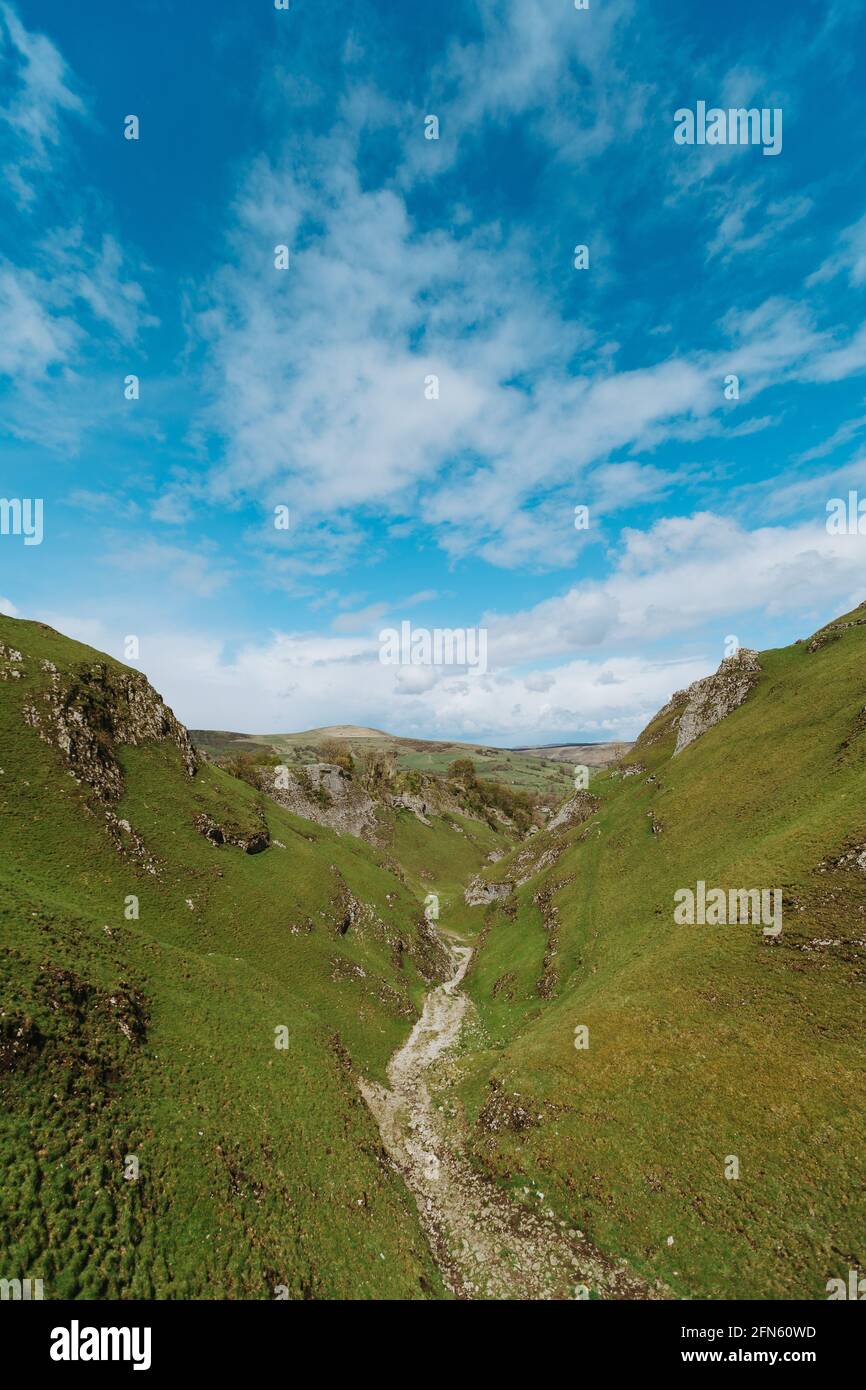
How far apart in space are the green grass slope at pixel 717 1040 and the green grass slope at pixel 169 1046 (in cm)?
1064

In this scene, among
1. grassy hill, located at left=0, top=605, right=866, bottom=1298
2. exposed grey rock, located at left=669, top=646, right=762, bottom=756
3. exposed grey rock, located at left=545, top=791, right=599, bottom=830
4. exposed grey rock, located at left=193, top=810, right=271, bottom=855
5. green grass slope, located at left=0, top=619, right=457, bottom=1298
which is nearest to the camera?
green grass slope, located at left=0, top=619, right=457, bottom=1298

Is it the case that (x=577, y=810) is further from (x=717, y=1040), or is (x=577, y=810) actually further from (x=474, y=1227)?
(x=474, y=1227)

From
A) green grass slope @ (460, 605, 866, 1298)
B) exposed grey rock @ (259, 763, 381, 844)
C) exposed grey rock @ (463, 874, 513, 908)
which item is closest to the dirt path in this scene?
green grass slope @ (460, 605, 866, 1298)

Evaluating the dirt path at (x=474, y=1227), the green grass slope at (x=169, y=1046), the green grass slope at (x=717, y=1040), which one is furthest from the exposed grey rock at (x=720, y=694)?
the dirt path at (x=474, y=1227)

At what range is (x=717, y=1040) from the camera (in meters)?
29.6

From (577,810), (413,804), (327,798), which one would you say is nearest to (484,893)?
(577,810)

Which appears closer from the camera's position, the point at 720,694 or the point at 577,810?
the point at 720,694

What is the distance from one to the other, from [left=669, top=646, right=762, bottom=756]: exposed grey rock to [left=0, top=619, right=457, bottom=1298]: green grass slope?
177 ft

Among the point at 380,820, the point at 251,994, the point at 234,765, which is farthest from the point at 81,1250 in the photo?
the point at 380,820

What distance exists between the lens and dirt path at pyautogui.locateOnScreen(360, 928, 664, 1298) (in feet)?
75.9

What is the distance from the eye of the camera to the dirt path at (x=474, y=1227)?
75.9 ft

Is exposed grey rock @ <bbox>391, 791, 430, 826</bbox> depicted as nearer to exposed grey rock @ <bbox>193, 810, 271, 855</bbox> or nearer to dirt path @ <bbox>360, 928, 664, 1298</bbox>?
exposed grey rock @ <bbox>193, 810, 271, 855</bbox>

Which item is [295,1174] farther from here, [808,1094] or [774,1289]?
[808,1094]

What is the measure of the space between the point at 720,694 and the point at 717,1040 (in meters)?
51.5
